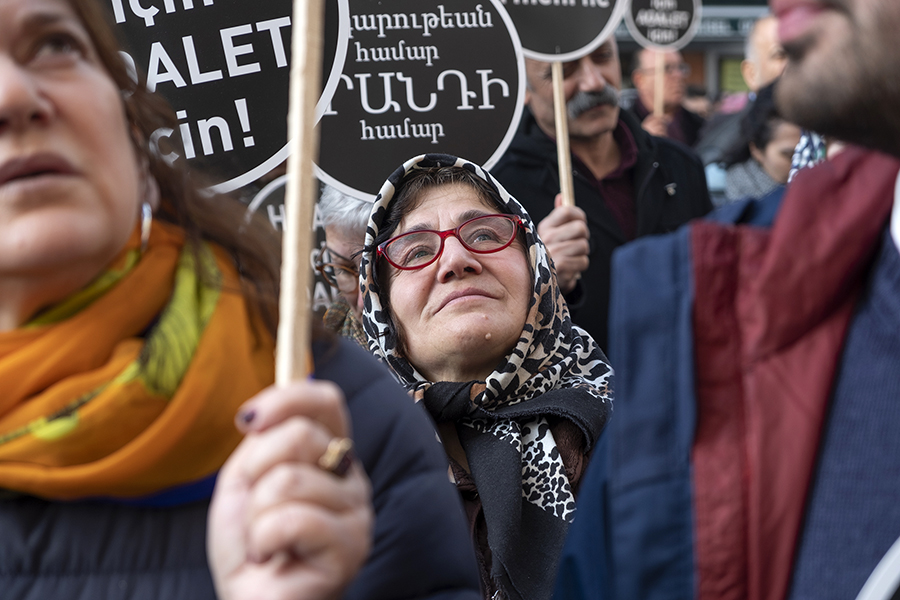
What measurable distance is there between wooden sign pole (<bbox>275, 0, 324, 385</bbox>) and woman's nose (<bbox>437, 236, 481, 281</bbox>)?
1.24 metres

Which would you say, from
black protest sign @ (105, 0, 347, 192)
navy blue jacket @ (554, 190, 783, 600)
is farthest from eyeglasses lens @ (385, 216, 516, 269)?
navy blue jacket @ (554, 190, 783, 600)

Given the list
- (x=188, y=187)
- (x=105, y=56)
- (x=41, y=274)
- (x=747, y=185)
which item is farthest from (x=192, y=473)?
(x=747, y=185)

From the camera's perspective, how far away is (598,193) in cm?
351

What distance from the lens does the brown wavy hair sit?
123cm

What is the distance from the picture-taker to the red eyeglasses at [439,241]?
2.19 metres

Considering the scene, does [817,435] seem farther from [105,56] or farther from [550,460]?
[550,460]

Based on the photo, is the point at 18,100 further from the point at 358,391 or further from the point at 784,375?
the point at 784,375

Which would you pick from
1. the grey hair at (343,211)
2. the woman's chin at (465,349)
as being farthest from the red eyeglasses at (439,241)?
the grey hair at (343,211)

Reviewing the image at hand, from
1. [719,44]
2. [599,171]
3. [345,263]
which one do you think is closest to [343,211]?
[345,263]

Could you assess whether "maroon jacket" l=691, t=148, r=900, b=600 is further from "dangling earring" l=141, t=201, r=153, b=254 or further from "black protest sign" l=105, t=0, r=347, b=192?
"black protest sign" l=105, t=0, r=347, b=192

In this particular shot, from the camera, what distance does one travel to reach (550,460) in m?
2.09

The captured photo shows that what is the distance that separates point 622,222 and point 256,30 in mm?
1664

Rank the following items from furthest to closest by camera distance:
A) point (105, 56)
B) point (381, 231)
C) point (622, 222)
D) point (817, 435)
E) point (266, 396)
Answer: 1. point (622, 222)
2. point (381, 231)
3. point (105, 56)
4. point (817, 435)
5. point (266, 396)

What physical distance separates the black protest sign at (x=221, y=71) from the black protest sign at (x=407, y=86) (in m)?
0.24
